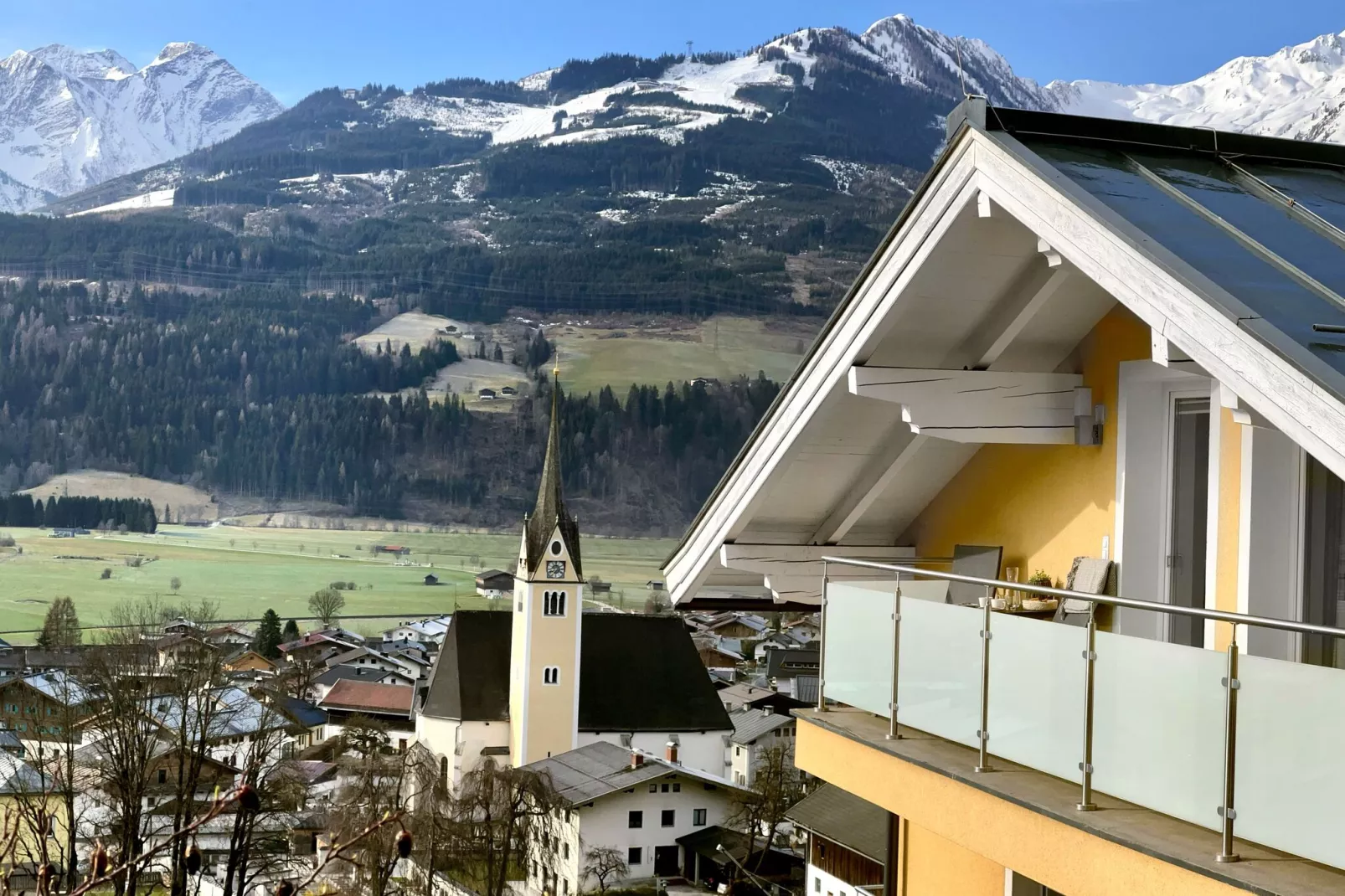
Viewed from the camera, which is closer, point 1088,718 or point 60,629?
point 1088,718

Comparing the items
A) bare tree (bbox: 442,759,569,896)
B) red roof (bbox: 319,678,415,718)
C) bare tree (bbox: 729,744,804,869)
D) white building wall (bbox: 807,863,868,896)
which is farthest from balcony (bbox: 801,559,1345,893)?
red roof (bbox: 319,678,415,718)

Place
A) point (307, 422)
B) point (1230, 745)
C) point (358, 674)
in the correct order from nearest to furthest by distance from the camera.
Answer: point (1230, 745) < point (358, 674) < point (307, 422)

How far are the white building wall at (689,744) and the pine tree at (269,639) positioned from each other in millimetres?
36428

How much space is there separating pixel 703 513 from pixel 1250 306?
324cm

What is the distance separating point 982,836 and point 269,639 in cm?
9547

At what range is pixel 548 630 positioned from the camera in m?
61.1

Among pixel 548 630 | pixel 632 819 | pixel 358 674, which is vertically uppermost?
pixel 548 630

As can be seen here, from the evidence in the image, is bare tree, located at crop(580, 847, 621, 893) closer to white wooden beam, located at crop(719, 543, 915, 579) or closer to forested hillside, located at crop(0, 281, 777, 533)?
white wooden beam, located at crop(719, 543, 915, 579)

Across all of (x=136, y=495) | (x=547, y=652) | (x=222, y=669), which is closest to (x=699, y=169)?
(x=136, y=495)

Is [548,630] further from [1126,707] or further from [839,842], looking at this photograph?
[1126,707]

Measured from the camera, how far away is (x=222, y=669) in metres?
35.4

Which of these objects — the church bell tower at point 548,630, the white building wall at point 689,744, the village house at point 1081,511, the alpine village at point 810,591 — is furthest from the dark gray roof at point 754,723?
the village house at point 1081,511

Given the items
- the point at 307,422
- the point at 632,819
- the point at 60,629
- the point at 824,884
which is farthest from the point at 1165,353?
the point at 307,422

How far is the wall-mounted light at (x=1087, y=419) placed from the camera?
16.4 ft
